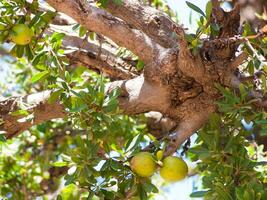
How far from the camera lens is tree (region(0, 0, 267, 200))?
64.8 inches

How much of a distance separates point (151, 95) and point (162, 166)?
1.22 feet

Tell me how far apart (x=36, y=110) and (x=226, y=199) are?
83 cm

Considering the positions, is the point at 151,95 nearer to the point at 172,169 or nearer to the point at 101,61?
the point at 172,169

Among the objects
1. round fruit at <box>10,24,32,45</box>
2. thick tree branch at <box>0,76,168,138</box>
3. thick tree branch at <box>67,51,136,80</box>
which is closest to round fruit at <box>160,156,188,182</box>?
thick tree branch at <box>0,76,168,138</box>

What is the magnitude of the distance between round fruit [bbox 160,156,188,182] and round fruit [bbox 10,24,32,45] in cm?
68

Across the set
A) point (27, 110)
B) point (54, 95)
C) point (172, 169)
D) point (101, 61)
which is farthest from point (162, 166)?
point (101, 61)

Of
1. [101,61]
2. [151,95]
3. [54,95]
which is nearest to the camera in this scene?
[54,95]

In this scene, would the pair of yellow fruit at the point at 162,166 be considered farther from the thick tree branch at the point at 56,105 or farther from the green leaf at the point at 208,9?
the green leaf at the point at 208,9

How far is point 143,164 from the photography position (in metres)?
1.56

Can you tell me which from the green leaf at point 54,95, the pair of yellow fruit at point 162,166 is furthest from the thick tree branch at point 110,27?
the pair of yellow fruit at point 162,166

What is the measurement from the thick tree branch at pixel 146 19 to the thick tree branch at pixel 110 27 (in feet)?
0.18

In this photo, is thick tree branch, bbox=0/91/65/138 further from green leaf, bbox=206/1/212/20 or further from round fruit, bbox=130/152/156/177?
green leaf, bbox=206/1/212/20

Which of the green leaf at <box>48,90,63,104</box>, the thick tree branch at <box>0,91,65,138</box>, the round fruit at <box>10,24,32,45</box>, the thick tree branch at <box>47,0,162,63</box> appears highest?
the thick tree branch at <box>47,0,162,63</box>

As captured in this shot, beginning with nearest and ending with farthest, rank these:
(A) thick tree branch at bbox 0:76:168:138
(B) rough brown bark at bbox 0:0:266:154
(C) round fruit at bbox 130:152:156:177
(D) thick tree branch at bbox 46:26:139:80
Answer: (C) round fruit at bbox 130:152:156:177 < (B) rough brown bark at bbox 0:0:266:154 < (A) thick tree branch at bbox 0:76:168:138 < (D) thick tree branch at bbox 46:26:139:80
